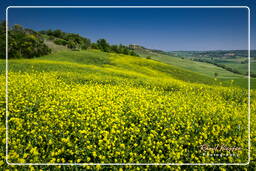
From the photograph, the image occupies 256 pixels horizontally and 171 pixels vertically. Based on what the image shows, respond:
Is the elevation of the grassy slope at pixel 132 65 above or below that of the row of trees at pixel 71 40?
below

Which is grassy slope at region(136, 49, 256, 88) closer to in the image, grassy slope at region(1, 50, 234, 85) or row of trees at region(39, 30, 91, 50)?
row of trees at region(39, 30, 91, 50)

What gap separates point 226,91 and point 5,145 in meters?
9.46

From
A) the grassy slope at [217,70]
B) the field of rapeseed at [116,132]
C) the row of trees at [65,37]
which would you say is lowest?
the field of rapeseed at [116,132]

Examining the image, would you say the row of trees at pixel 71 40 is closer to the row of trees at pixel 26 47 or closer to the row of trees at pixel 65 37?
the row of trees at pixel 65 37

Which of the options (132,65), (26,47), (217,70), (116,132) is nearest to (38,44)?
(26,47)

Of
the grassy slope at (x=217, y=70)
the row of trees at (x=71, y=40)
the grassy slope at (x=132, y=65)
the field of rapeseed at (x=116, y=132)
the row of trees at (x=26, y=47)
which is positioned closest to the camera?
the field of rapeseed at (x=116, y=132)

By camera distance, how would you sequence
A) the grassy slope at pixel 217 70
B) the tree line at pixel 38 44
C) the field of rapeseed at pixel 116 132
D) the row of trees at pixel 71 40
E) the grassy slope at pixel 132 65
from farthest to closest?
the grassy slope at pixel 132 65, the grassy slope at pixel 217 70, the tree line at pixel 38 44, the row of trees at pixel 71 40, the field of rapeseed at pixel 116 132

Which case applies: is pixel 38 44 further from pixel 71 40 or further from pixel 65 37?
A: pixel 65 37

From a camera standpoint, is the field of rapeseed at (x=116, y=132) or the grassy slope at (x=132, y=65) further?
the grassy slope at (x=132, y=65)

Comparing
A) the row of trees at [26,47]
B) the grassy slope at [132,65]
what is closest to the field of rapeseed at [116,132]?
the row of trees at [26,47]

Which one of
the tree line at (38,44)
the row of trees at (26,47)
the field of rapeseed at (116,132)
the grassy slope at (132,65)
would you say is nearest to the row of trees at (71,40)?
the tree line at (38,44)

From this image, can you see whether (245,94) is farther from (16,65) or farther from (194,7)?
(16,65)

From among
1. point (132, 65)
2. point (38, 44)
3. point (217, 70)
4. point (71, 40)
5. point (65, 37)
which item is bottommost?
point (217, 70)

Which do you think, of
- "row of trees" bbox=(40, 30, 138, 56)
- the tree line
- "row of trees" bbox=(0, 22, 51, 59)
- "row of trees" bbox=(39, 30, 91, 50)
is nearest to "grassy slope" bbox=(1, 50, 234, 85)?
"row of trees" bbox=(0, 22, 51, 59)
